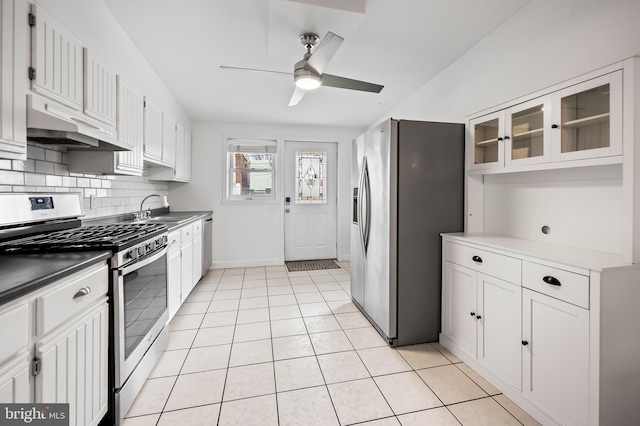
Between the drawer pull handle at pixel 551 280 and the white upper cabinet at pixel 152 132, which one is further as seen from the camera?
the white upper cabinet at pixel 152 132

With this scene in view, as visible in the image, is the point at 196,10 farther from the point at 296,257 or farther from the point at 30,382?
the point at 296,257

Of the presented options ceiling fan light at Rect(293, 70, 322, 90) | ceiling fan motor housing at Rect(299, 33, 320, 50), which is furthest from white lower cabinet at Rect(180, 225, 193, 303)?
ceiling fan motor housing at Rect(299, 33, 320, 50)

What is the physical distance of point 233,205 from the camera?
488 centimetres

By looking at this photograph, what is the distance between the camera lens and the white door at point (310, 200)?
5.16m

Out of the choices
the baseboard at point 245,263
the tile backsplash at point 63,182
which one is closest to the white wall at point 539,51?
the tile backsplash at point 63,182

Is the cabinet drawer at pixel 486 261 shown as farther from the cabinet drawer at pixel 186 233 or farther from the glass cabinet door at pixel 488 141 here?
the cabinet drawer at pixel 186 233

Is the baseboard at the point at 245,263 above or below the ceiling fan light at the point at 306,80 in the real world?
below

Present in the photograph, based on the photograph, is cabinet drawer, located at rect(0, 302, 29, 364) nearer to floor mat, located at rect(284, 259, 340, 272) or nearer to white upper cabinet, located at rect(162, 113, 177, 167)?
white upper cabinet, located at rect(162, 113, 177, 167)

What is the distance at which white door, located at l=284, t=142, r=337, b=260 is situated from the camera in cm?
516

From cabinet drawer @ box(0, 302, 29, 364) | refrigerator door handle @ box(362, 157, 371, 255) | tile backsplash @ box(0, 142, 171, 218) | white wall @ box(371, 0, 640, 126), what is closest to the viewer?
cabinet drawer @ box(0, 302, 29, 364)

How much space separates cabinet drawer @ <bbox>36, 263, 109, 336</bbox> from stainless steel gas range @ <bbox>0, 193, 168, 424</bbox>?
4.3 inches

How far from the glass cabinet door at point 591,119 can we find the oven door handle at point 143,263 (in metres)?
2.57

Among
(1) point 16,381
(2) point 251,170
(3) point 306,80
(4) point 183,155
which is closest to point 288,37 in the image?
(3) point 306,80

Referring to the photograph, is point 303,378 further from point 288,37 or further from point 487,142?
point 288,37
